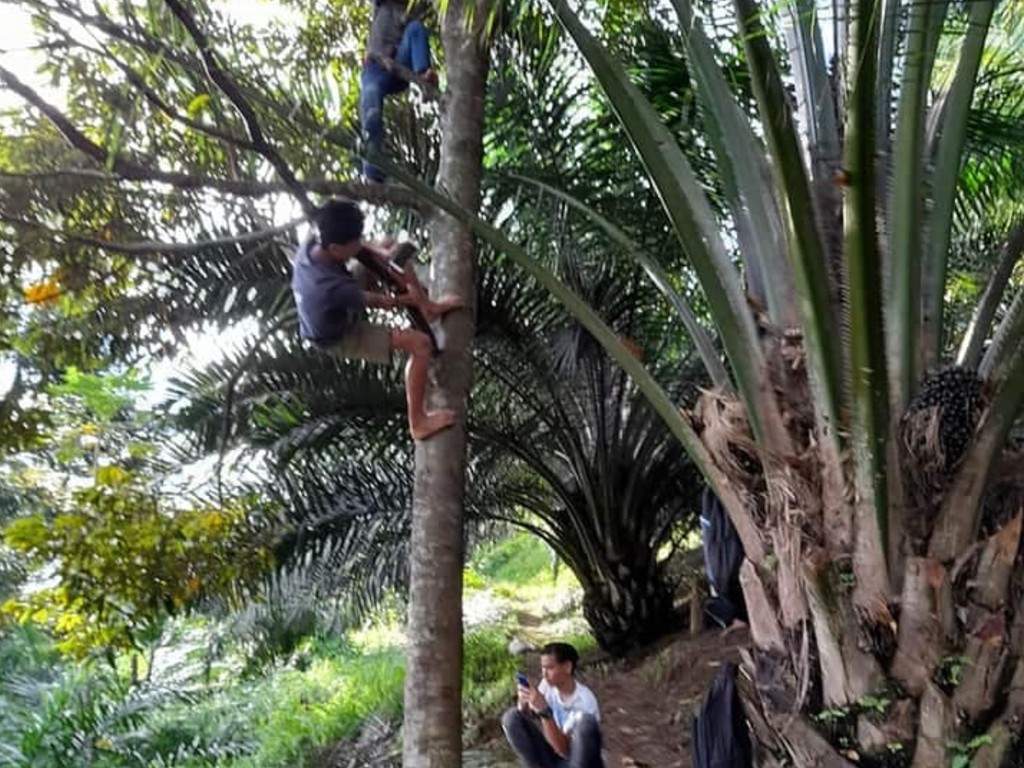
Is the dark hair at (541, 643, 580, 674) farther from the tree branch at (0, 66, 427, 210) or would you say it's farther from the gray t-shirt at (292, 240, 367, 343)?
the tree branch at (0, 66, 427, 210)

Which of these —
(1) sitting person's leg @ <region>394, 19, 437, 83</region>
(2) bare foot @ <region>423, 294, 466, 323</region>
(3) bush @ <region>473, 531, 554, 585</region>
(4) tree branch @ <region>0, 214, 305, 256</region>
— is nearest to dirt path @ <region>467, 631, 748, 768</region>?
(2) bare foot @ <region>423, 294, 466, 323</region>

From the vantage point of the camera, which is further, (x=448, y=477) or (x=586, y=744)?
(x=586, y=744)

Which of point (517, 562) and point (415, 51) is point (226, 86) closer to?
point (415, 51)

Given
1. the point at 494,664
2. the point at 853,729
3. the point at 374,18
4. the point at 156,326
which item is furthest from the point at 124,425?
the point at 853,729

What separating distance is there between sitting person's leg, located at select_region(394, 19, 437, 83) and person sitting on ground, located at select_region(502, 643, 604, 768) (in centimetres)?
262

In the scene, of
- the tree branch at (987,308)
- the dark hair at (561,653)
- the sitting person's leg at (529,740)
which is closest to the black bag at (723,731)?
the dark hair at (561,653)

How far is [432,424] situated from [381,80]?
78.5 inches

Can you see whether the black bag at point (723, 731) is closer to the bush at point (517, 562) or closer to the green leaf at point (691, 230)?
the green leaf at point (691, 230)

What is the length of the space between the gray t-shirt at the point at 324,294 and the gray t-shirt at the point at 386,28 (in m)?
1.11

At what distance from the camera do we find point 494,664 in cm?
968

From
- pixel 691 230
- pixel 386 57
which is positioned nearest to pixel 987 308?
pixel 691 230

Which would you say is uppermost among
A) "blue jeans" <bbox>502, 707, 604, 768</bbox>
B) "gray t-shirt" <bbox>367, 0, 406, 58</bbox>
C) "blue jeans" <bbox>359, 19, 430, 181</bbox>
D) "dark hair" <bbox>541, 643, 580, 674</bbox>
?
"gray t-shirt" <bbox>367, 0, 406, 58</bbox>

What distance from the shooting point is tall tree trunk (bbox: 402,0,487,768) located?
3.25 metres

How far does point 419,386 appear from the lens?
12.4 ft
